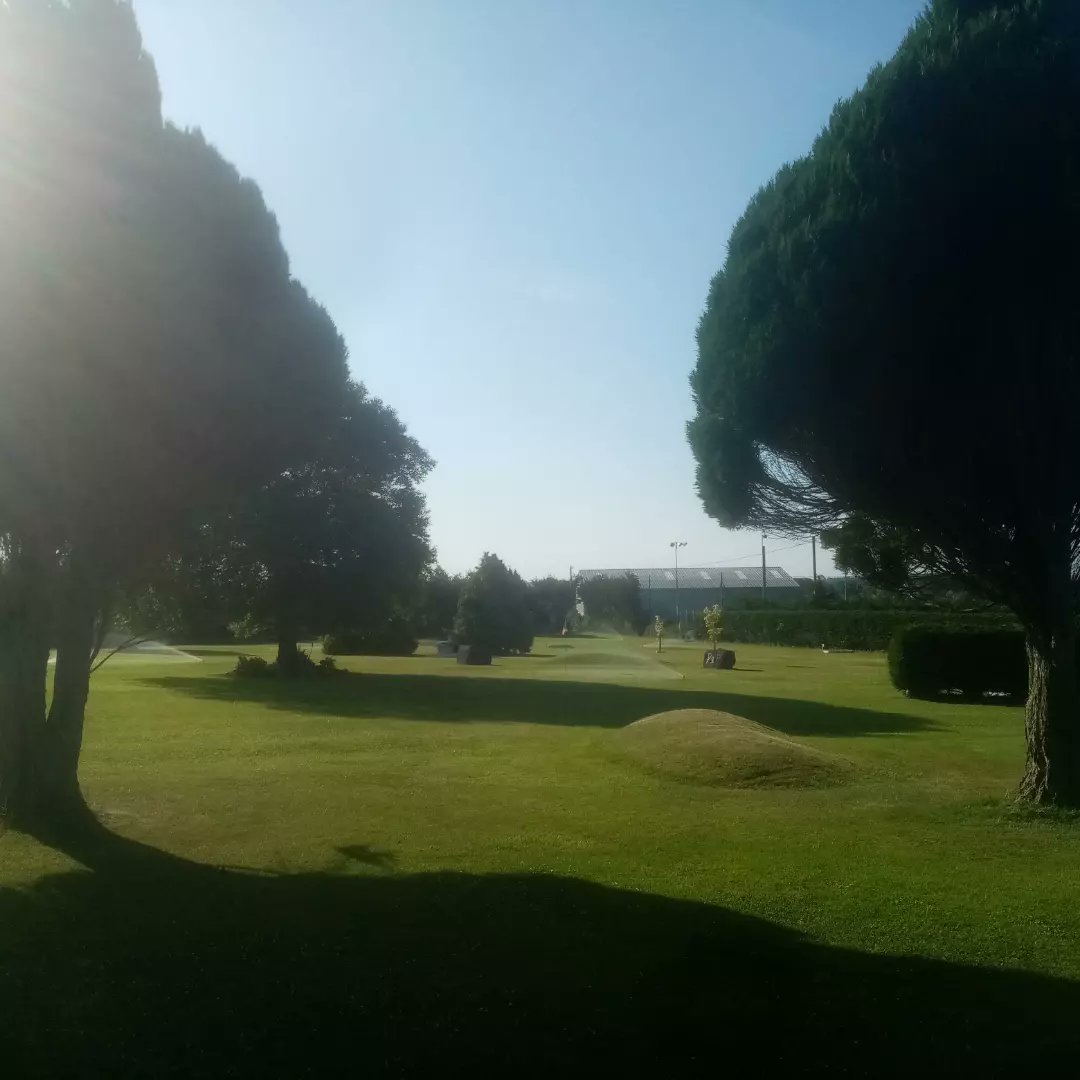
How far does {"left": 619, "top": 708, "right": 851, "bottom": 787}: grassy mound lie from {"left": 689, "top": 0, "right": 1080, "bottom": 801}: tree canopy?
107 inches

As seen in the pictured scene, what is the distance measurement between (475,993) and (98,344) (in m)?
6.30

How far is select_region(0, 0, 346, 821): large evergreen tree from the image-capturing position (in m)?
8.64

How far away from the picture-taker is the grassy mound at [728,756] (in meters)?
12.8

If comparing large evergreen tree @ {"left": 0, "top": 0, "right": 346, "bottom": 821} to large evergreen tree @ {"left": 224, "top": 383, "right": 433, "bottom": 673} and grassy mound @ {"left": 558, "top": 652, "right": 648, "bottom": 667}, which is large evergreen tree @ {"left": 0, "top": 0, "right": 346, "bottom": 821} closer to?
large evergreen tree @ {"left": 224, "top": 383, "right": 433, "bottom": 673}

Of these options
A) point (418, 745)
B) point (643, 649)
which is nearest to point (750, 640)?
point (643, 649)

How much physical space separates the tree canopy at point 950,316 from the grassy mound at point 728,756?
2726mm

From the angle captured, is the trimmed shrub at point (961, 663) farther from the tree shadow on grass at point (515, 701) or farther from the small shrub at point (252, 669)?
the small shrub at point (252, 669)

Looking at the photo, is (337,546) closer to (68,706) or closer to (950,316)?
(68,706)


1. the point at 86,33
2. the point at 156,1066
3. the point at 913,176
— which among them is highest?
the point at 86,33

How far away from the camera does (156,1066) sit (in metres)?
4.63

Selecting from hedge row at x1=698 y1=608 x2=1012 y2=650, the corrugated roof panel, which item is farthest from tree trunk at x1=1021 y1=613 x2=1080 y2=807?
the corrugated roof panel

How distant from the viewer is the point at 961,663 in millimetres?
26953

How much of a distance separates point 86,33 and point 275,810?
7.86 m

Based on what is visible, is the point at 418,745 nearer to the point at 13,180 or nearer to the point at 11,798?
the point at 11,798
